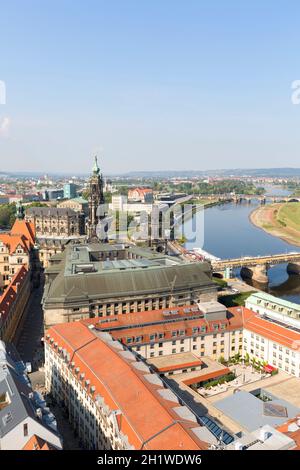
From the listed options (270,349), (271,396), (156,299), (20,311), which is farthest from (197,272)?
(20,311)

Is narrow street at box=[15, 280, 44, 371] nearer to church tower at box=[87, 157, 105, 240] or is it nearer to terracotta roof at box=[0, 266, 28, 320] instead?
terracotta roof at box=[0, 266, 28, 320]

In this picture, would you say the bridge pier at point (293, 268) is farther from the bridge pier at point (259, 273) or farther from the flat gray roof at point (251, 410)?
the flat gray roof at point (251, 410)

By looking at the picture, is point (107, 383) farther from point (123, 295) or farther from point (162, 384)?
point (123, 295)

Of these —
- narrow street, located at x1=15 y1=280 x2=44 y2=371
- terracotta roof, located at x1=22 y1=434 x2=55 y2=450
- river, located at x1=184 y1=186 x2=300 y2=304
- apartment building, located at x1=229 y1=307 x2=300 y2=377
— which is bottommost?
river, located at x1=184 y1=186 x2=300 y2=304

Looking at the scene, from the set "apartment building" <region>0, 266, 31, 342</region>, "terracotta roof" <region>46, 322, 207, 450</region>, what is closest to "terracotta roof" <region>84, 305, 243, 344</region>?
"terracotta roof" <region>46, 322, 207, 450</region>

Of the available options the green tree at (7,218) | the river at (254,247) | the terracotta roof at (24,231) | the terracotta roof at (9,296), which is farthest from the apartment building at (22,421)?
the green tree at (7,218)

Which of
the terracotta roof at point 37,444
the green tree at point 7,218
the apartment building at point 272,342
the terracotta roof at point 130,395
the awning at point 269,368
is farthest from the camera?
the green tree at point 7,218
